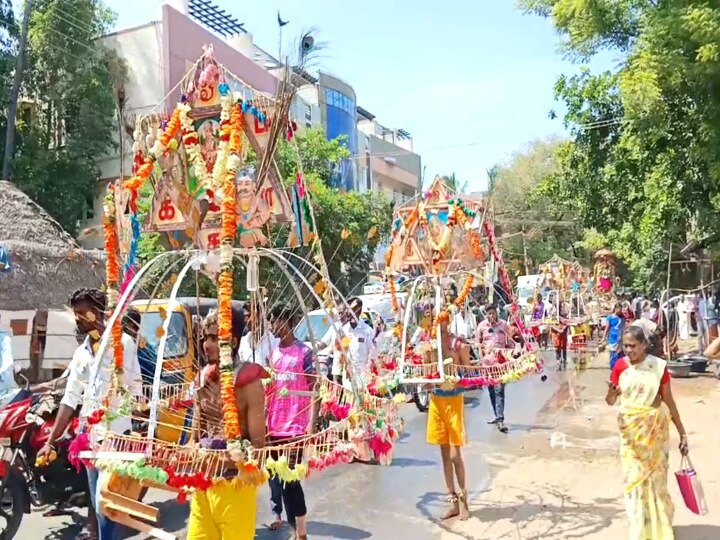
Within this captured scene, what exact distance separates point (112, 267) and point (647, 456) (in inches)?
147

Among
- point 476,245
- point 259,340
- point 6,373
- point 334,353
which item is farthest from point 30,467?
point 476,245

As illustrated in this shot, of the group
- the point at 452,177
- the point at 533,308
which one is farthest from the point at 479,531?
the point at 533,308

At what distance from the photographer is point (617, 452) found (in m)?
8.27

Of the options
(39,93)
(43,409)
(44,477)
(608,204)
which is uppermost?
(39,93)

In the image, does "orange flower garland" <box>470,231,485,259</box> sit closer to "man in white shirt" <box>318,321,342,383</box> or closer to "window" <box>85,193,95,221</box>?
"man in white shirt" <box>318,321,342,383</box>

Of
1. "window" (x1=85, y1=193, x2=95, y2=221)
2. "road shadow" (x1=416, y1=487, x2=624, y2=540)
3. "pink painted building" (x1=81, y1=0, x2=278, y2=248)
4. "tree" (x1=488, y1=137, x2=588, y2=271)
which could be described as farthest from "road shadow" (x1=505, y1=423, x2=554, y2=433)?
"tree" (x1=488, y1=137, x2=588, y2=271)

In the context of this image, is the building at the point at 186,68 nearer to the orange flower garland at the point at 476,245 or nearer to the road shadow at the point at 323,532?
the orange flower garland at the point at 476,245

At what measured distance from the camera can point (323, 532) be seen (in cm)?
582

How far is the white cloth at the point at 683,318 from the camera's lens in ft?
67.1

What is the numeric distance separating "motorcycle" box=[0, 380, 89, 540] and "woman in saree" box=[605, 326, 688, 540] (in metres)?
4.14

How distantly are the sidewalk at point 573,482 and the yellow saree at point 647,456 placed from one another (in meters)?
0.75

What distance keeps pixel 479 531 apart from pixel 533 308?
16594 millimetres

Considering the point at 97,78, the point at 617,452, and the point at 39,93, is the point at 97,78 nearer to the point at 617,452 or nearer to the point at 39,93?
the point at 39,93

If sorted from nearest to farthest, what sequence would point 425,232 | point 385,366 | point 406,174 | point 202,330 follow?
1. point 202,330
2. point 385,366
3. point 425,232
4. point 406,174
